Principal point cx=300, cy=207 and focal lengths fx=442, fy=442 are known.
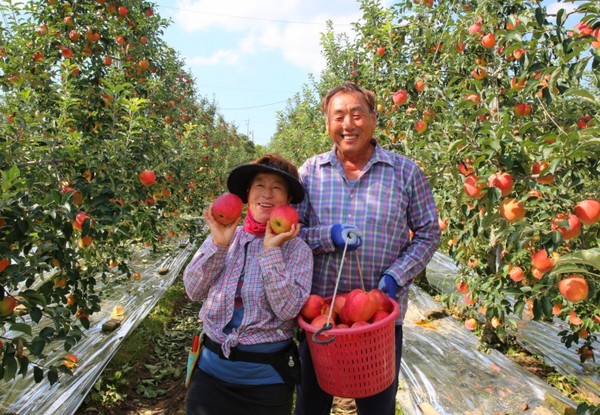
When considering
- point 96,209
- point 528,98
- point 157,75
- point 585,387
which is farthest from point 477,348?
point 157,75

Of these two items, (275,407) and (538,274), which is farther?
(538,274)

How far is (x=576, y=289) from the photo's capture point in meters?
1.53

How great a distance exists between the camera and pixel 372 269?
162 cm

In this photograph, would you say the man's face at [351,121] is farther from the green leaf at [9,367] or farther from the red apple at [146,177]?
the red apple at [146,177]

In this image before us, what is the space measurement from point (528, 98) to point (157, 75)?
4445mm

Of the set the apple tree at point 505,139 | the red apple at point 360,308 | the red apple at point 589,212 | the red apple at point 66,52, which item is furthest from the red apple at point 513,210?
the red apple at point 66,52

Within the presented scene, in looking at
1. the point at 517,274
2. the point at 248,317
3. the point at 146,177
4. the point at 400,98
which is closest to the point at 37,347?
the point at 248,317

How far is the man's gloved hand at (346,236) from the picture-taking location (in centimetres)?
149

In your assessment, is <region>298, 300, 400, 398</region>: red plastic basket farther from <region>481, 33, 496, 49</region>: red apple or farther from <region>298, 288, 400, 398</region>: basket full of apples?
<region>481, 33, 496, 49</region>: red apple

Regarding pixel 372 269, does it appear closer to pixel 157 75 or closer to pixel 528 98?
pixel 528 98

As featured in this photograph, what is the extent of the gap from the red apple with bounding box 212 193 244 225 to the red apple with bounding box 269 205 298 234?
133 mm

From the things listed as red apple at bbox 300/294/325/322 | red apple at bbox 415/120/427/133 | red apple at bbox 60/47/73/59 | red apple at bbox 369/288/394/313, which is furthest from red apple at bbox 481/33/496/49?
red apple at bbox 60/47/73/59

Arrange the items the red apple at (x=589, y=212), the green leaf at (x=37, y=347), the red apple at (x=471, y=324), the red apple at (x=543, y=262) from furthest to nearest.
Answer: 1. the red apple at (x=471, y=324)
2. the red apple at (x=543, y=262)
3. the green leaf at (x=37, y=347)
4. the red apple at (x=589, y=212)

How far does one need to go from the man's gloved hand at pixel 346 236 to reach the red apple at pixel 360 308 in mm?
176
